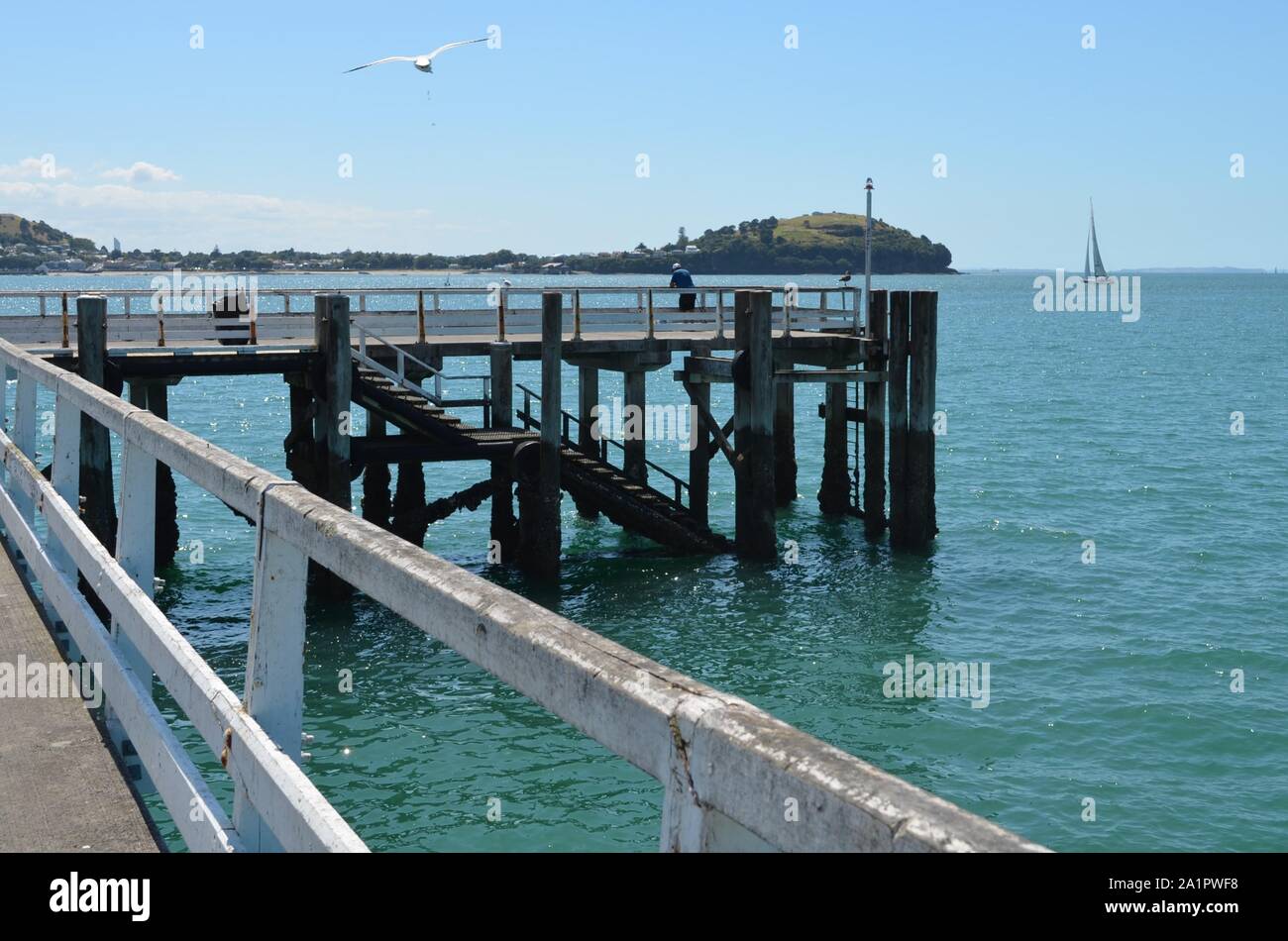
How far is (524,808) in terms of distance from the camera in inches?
489

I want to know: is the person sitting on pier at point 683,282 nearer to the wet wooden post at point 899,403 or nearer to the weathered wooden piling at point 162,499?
the wet wooden post at point 899,403

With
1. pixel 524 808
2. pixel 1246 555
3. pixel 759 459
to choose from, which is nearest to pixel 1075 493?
pixel 1246 555

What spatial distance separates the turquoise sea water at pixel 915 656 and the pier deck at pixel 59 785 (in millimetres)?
7040

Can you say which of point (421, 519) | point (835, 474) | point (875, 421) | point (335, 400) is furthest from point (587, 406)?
point (335, 400)

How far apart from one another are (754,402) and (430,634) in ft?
59.9

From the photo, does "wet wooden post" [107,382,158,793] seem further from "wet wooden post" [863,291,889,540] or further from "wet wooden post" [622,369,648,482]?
"wet wooden post" [863,291,889,540]

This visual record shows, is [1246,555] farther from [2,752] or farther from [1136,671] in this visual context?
[2,752]

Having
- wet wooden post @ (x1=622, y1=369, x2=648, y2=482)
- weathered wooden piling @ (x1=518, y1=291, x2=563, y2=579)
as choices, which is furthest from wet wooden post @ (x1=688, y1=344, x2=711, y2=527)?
weathered wooden piling @ (x1=518, y1=291, x2=563, y2=579)

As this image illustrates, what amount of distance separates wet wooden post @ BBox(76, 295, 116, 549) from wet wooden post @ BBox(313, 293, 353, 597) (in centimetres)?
249

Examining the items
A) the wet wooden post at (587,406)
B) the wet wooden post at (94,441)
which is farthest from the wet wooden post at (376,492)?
the wet wooden post at (587,406)

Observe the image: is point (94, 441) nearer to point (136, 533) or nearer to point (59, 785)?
point (136, 533)

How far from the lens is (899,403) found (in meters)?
22.2

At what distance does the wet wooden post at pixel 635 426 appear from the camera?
2320cm
